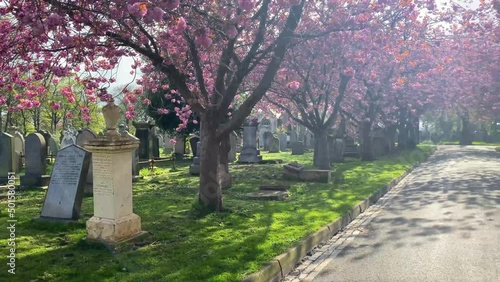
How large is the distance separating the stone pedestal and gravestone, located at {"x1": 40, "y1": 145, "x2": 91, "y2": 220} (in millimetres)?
1526

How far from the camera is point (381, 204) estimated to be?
12.0 m

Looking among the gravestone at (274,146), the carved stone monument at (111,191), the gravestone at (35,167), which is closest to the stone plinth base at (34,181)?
the gravestone at (35,167)

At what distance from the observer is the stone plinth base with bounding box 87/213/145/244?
22.2 ft

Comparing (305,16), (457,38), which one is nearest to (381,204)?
(305,16)

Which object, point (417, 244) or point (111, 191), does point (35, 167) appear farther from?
point (417, 244)

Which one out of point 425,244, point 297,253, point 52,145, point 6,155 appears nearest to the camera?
point 297,253

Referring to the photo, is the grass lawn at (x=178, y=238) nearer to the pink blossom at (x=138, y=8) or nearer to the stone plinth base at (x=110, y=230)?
the stone plinth base at (x=110, y=230)

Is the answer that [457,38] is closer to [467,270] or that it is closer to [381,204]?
[381,204]

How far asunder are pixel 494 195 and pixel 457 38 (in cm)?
1761

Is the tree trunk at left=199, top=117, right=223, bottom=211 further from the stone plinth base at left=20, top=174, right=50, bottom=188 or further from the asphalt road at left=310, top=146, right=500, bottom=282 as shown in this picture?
the stone plinth base at left=20, top=174, right=50, bottom=188

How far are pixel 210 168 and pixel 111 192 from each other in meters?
3.10

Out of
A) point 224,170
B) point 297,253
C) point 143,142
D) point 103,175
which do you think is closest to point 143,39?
point 103,175

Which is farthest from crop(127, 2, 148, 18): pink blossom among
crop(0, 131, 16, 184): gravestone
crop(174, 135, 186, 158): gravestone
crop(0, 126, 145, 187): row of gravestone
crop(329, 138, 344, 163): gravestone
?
crop(174, 135, 186, 158): gravestone

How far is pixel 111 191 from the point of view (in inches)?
269
